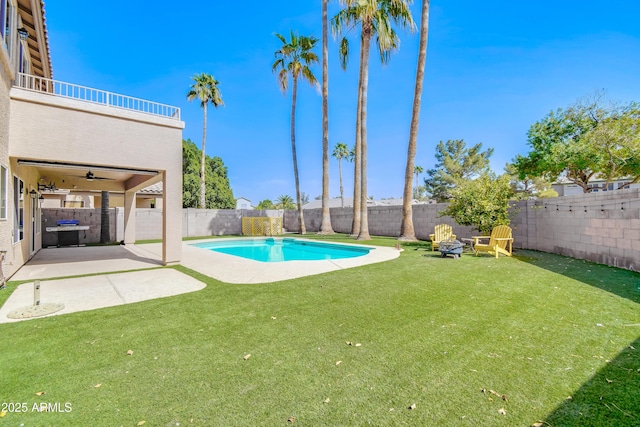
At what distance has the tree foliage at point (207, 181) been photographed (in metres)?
31.6

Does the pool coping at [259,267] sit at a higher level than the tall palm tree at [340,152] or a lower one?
lower

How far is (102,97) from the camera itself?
295 inches

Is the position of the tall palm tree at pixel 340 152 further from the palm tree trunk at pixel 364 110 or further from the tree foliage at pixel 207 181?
the palm tree trunk at pixel 364 110

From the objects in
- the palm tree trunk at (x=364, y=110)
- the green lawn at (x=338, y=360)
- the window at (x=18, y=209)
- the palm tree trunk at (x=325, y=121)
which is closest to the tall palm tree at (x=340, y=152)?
the palm tree trunk at (x=325, y=121)

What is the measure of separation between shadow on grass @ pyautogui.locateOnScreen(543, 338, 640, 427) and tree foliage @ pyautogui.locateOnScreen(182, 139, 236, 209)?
32.6 metres

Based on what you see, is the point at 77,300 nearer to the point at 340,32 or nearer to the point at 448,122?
the point at 340,32

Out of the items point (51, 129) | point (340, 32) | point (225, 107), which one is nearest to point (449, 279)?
point (51, 129)

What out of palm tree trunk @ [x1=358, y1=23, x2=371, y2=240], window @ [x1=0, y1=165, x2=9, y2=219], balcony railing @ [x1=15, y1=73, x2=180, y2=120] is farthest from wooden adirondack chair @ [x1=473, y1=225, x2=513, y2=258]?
window @ [x1=0, y1=165, x2=9, y2=219]

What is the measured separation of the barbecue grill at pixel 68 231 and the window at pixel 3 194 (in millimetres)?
8740

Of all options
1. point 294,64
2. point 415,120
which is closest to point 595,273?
point 415,120

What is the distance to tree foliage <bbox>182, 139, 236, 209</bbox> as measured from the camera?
31.6 m

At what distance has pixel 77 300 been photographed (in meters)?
4.98

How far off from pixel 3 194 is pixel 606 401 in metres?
9.62

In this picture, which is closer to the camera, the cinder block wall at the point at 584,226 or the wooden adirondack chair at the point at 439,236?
the cinder block wall at the point at 584,226
